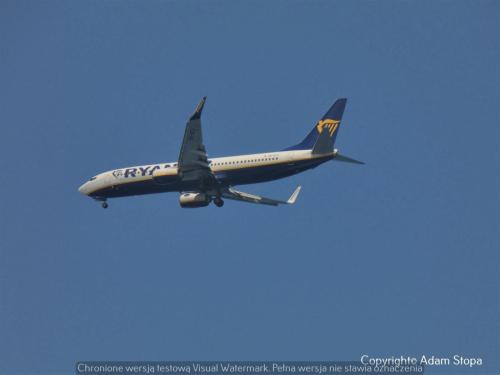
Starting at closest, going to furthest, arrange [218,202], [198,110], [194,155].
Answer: [198,110], [194,155], [218,202]

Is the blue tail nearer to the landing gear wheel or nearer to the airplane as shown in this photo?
the airplane

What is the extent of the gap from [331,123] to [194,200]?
11.9 meters

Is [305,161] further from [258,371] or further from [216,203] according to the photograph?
[258,371]

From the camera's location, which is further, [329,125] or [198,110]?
[329,125]

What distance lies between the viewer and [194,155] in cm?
5559

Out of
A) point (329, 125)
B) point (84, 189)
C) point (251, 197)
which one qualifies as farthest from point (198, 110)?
point (84, 189)

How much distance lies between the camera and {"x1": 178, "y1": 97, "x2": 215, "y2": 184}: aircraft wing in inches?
2083

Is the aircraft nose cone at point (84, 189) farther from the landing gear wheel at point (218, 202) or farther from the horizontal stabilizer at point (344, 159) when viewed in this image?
the horizontal stabilizer at point (344, 159)

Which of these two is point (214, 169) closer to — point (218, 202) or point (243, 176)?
Result: point (243, 176)

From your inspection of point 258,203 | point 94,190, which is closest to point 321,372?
point 258,203

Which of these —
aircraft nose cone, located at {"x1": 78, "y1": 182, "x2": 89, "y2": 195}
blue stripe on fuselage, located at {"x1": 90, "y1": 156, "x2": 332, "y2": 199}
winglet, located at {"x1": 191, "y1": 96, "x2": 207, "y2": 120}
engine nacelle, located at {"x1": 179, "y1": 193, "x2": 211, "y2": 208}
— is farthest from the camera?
aircraft nose cone, located at {"x1": 78, "y1": 182, "x2": 89, "y2": 195}

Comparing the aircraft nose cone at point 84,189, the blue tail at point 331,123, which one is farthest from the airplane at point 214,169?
the aircraft nose cone at point 84,189

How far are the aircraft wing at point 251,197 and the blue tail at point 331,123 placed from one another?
21.5ft

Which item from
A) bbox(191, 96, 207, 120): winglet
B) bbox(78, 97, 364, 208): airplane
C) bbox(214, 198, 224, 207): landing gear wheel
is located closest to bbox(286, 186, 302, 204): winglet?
bbox(78, 97, 364, 208): airplane
